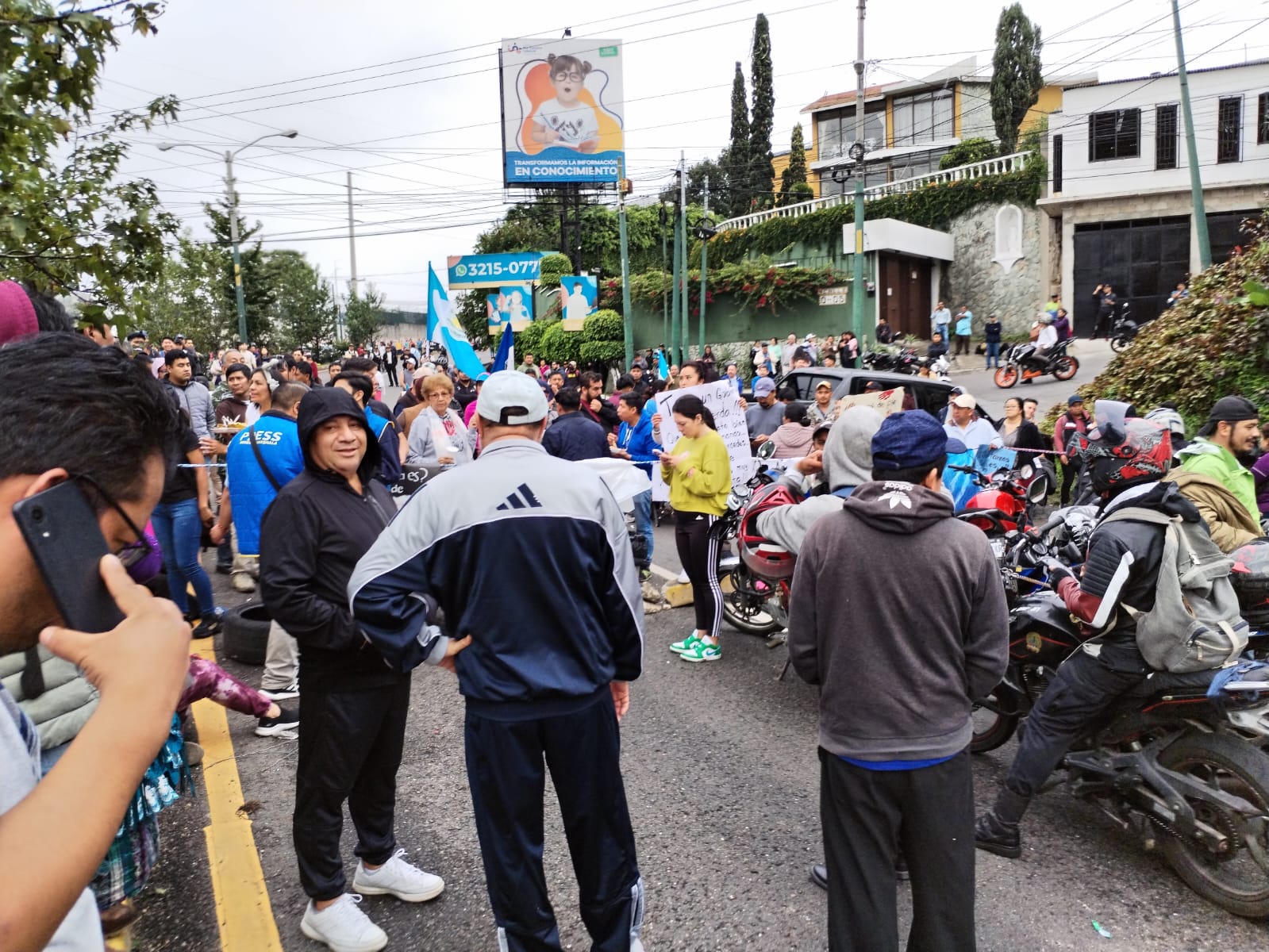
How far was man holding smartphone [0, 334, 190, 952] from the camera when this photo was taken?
3.23ft

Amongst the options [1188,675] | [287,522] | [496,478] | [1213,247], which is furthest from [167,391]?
[1213,247]

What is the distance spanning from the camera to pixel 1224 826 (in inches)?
128

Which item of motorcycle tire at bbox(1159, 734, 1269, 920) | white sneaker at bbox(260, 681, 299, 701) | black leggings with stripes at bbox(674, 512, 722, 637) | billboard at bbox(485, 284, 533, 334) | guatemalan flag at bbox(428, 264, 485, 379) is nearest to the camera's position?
motorcycle tire at bbox(1159, 734, 1269, 920)

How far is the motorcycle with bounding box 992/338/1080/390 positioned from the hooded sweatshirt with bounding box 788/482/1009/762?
69.3ft

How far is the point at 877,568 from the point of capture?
8.63 ft

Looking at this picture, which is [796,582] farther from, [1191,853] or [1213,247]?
[1213,247]

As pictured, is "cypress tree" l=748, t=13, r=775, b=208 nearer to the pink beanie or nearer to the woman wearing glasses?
the woman wearing glasses

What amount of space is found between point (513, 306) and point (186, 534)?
111ft

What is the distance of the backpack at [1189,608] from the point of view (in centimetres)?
326

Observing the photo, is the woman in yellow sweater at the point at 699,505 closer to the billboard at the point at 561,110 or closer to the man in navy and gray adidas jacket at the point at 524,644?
the man in navy and gray adidas jacket at the point at 524,644

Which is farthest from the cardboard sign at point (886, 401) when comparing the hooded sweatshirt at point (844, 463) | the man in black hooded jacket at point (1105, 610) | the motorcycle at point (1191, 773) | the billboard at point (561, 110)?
the billboard at point (561, 110)

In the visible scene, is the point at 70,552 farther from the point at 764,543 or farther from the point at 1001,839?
the point at 764,543

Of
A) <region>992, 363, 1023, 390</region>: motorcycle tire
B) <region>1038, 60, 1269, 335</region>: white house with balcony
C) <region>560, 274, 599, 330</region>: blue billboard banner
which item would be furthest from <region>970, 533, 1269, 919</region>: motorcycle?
<region>560, 274, 599, 330</region>: blue billboard banner

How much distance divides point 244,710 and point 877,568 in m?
2.55
